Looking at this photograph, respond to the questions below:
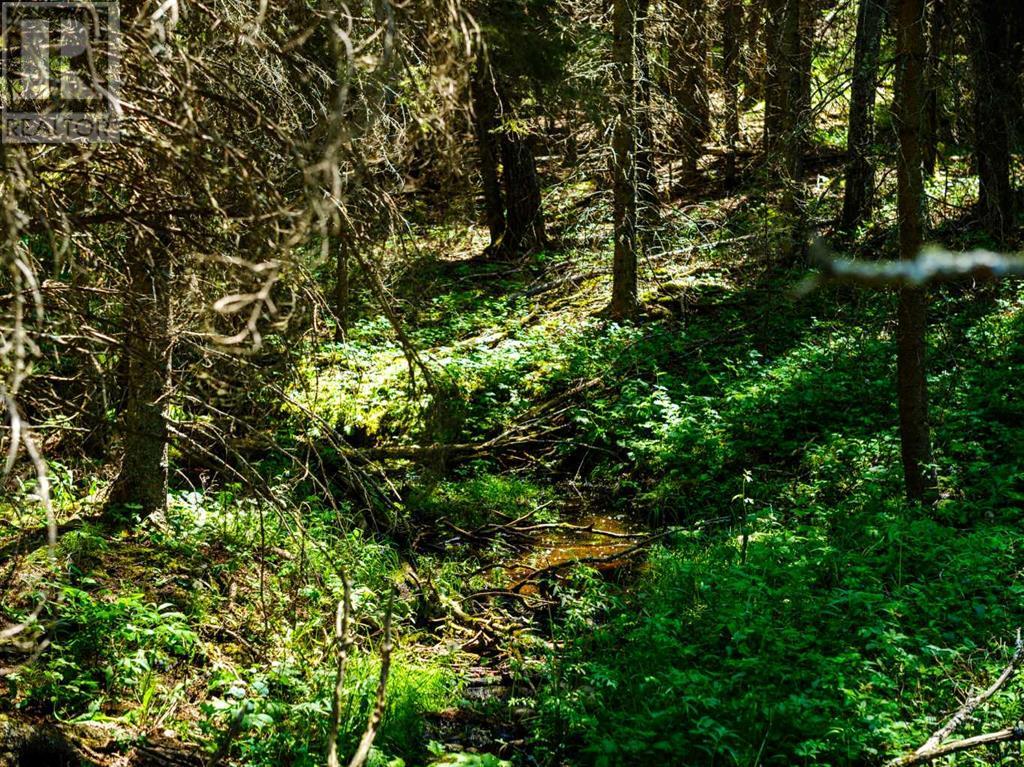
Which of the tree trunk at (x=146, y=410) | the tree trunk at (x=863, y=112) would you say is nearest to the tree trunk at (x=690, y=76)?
the tree trunk at (x=863, y=112)

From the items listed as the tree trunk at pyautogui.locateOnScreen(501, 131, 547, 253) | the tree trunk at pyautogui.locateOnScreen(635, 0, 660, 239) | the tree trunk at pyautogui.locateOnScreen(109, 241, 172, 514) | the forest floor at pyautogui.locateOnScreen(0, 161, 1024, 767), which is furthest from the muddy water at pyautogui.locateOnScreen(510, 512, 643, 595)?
the tree trunk at pyautogui.locateOnScreen(501, 131, 547, 253)

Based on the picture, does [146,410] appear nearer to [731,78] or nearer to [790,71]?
[790,71]

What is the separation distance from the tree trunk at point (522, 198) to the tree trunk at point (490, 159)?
281 mm

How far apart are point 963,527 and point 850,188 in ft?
24.4

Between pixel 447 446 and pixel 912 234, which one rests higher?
pixel 912 234

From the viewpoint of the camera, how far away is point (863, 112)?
7102mm

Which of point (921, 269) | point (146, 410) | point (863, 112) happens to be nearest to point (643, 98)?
point (863, 112)

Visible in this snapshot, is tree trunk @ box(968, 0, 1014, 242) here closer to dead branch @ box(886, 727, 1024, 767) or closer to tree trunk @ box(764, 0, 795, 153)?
dead branch @ box(886, 727, 1024, 767)

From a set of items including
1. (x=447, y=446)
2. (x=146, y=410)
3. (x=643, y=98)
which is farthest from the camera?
(x=643, y=98)

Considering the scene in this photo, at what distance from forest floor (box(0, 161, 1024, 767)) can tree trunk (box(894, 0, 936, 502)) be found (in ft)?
1.37

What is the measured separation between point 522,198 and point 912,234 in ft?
31.8

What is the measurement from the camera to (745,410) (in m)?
9.25

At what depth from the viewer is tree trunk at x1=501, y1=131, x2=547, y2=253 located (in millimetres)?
15234

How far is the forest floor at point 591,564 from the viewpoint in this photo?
4.69 metres
